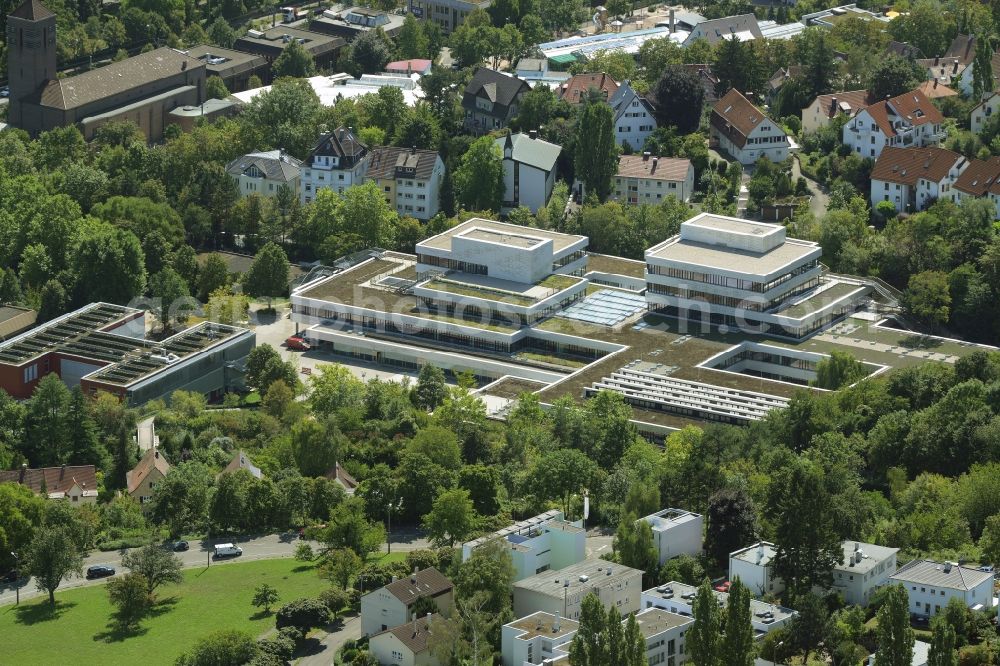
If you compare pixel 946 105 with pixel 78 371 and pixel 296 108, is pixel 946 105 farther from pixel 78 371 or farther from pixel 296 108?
pixel 78 371

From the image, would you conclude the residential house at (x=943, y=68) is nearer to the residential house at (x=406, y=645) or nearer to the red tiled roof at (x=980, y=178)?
the red tiled roof at (x=980, y=178)

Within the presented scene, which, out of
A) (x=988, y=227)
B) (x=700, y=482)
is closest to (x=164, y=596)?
(x=700, y=482)

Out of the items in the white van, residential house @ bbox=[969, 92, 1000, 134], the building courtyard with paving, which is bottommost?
the white van

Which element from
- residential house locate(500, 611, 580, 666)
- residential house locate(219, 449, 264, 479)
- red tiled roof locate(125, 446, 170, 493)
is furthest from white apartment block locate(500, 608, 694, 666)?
red tiled roof locate(125, 446, 170, 493)

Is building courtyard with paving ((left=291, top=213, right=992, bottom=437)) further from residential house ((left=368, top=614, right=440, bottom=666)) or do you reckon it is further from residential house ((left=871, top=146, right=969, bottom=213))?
residential house ((left=368, top=614, right=440, bottom=666))

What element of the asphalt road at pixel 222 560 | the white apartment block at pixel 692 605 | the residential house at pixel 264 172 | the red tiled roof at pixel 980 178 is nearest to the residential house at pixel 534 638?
the white apartment block at pixel 692 605

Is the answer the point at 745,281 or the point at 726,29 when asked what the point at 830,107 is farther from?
the point at 745,281
